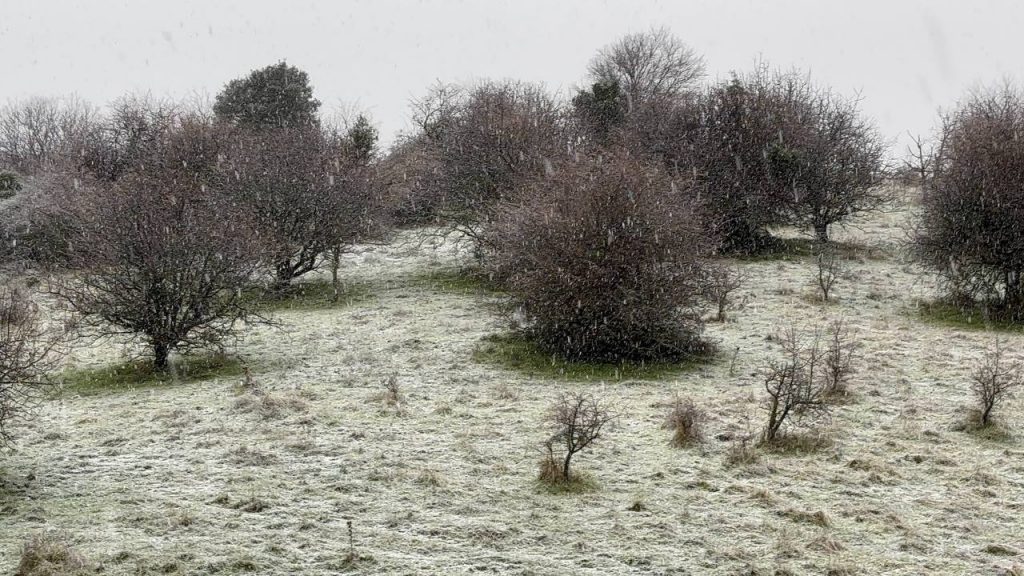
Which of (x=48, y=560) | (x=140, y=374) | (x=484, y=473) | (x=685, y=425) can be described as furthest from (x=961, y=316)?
Result: (x=48, y=560)

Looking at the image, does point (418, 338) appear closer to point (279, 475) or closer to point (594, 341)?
point (594, 341)

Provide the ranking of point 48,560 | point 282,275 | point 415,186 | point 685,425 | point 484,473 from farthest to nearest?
point 415,186 < point 282,275 < point 685,425 < point 484,473 < point 48,560

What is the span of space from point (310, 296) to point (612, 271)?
387 inches

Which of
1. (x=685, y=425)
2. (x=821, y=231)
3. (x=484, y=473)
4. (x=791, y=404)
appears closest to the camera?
(x=484, y=473)

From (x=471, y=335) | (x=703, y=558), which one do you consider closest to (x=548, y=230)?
(x=471, y=335)

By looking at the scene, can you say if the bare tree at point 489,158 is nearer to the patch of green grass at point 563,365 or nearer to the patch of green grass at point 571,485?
the patch of green grass at point 563,365

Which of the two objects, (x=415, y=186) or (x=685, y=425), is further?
(x=415, y=186)

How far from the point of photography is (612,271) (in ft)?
43.6

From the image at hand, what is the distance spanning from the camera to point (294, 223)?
20.7 m

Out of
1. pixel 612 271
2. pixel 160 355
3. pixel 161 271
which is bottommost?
pixel 160 355

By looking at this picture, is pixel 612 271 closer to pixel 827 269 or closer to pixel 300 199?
pixel 300 199

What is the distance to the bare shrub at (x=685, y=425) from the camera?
972 centimetres

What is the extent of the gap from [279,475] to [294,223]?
12.6 m

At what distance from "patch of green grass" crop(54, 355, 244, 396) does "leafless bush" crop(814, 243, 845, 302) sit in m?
11.7
